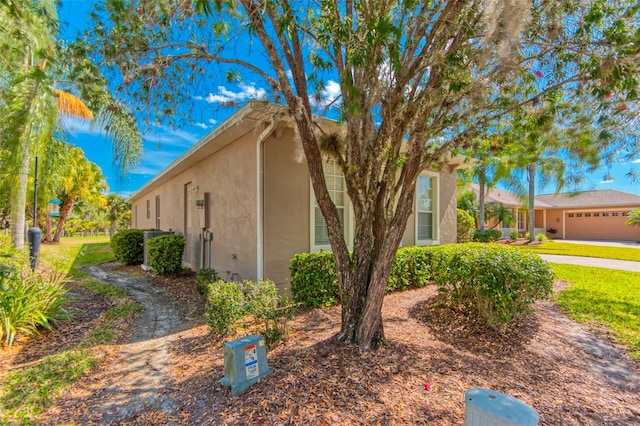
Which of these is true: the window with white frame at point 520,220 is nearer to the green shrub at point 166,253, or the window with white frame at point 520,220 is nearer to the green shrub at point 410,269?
the green shrub at point 410,269

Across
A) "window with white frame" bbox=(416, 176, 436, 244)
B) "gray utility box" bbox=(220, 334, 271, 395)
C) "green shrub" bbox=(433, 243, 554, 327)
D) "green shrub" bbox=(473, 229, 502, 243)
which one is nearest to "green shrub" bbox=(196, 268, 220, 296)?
"gray utility box" bbox=(220, 334, 271, 395)

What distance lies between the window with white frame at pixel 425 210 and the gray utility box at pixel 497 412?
720 centimetres

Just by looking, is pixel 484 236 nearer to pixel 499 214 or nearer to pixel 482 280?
pixel 499 214

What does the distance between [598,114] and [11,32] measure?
9.08 meters

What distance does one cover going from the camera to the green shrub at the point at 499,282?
436 cm

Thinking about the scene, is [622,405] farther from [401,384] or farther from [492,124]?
[492,124]

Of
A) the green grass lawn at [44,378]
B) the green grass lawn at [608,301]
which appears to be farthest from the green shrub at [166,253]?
the green grass lawn at [608,301]

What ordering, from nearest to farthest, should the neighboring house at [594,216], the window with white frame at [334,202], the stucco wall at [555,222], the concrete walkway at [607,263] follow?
1. the window with white frame at [334,202]
2. the concrete walkway at [607,263]
3. the neighboring house at [594,216]
4. the stucco wall at [555,222]

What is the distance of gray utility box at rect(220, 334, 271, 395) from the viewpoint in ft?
9.39

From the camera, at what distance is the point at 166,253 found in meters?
8.45

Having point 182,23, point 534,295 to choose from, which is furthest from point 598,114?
point 182,23

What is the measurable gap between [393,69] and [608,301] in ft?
22.7

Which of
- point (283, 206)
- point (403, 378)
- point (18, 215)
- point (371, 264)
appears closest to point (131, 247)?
point (18, 215)

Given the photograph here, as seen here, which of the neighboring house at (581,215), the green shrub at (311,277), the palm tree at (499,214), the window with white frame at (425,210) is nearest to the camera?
the green shrub at (311,277)
